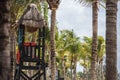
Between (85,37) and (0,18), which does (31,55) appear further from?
(85,37)

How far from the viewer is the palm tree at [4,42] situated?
768 cm

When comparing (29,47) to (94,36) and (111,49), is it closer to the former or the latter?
(111,49)

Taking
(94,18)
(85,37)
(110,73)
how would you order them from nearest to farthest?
(110,73) < (94,18) < (85,37)

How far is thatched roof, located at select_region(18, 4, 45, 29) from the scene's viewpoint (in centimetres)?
1872

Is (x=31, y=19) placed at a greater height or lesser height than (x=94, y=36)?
greater

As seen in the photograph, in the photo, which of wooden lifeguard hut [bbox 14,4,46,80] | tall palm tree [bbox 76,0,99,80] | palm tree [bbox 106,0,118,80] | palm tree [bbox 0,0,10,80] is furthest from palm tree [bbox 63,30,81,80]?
palm tree [bbox 0,0,10,80]

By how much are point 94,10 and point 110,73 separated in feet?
50.4

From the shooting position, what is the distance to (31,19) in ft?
61.6

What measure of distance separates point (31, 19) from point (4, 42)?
11.0m

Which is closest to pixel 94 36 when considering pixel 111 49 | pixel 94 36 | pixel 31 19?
pixel 94 36

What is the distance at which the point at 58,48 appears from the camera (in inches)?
2876

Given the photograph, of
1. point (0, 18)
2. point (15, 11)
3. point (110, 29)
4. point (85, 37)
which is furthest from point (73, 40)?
point (0, 18)

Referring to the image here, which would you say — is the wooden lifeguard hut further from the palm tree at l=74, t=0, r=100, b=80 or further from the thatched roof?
the palm tree at l=74, t=0, r=100, b=80

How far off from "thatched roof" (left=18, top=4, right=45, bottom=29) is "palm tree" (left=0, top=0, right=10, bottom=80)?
10684 mm
